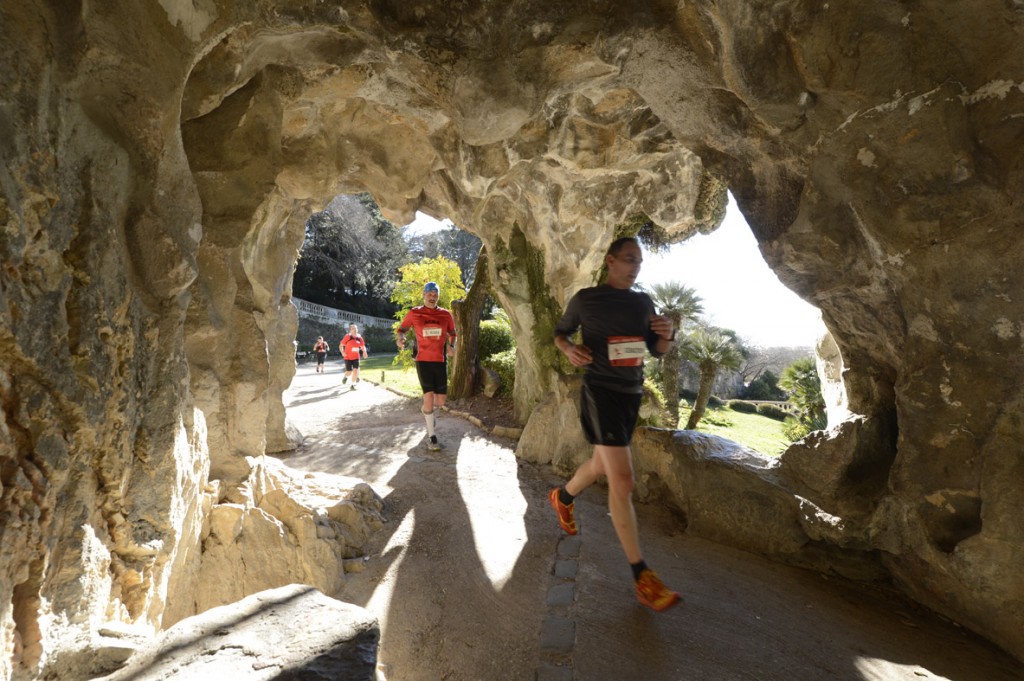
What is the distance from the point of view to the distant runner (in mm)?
2500

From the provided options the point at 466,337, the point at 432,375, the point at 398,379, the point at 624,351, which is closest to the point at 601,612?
the point at 624,351

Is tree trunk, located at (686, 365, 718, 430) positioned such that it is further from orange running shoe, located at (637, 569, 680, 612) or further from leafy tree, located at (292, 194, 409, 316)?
leafy tree, located at (292, 194, 409, 316)

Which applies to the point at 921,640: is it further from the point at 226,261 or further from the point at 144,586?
the point at 226,261

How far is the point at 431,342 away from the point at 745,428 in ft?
52.9

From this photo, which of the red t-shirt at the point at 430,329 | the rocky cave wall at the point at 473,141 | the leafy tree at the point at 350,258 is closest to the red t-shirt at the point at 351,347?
the red t-shirt at the point at 430,329

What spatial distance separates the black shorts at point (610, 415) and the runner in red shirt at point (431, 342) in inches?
122

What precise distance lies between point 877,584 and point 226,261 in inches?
181

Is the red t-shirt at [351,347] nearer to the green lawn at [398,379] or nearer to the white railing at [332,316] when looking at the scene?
the green lawn at [398,379]

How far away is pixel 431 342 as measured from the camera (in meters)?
5.69

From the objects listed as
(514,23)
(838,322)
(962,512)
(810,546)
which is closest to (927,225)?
(838,322)

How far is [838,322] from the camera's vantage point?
322 cm

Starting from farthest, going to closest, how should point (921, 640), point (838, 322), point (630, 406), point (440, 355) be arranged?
1. point (440, 355)
2. point (838, 322)
3. point (630, 406)
4. point (921, 640)

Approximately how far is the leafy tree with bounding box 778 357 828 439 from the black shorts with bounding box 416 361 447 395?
911 centimetres

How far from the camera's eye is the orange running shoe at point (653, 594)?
94.2 inches
